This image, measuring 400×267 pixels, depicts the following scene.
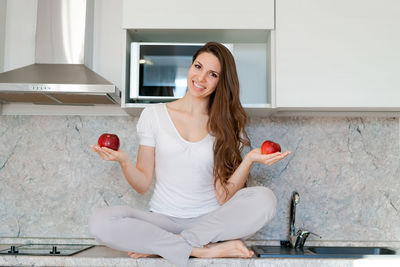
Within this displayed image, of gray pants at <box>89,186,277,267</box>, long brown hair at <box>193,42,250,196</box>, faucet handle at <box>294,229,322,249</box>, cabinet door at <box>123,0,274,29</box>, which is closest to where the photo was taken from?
gray pants at <box>89,186,277,267</box>

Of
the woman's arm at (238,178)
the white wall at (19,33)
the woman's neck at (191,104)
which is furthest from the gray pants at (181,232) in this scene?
the white wall at (19,33)

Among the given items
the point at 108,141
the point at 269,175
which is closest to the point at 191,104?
the point at 108,141

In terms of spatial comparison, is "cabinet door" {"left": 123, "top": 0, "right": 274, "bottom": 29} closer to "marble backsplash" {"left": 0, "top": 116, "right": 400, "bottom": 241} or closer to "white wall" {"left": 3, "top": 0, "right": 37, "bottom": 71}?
"marble backsplash" {"left": 0, "top": 116, "right": 400, "bottom": 241}

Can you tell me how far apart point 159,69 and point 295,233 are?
3.45ft

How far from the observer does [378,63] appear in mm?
1913

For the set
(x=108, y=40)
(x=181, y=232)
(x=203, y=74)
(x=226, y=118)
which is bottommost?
(x=181, y=232)

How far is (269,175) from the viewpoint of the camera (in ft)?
7.34

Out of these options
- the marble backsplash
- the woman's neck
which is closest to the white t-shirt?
the woman's neck

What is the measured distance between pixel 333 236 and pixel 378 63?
89 cm

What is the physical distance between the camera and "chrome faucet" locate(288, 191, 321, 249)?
A: 2.07 metres

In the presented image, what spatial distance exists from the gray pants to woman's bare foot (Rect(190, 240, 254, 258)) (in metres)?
0.02

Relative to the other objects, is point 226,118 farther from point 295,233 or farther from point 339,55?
point 295,233

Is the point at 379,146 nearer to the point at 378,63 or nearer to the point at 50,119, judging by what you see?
the point at 378,63

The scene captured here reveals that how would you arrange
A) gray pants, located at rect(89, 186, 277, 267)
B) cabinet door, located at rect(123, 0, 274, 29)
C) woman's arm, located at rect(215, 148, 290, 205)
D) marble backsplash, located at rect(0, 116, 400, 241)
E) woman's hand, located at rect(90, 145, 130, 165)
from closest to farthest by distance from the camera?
gray pants, located at rect(89, 186, 277, 267) → woman's hand, located at rect(90, 145, 130, 165) → woman's arm, located at rect(215, 148, 290, 205) → cabinet door, located at rect(123, 0, 274, 29) → marble backsplash, located at rect(0, 116, 400, 241)
